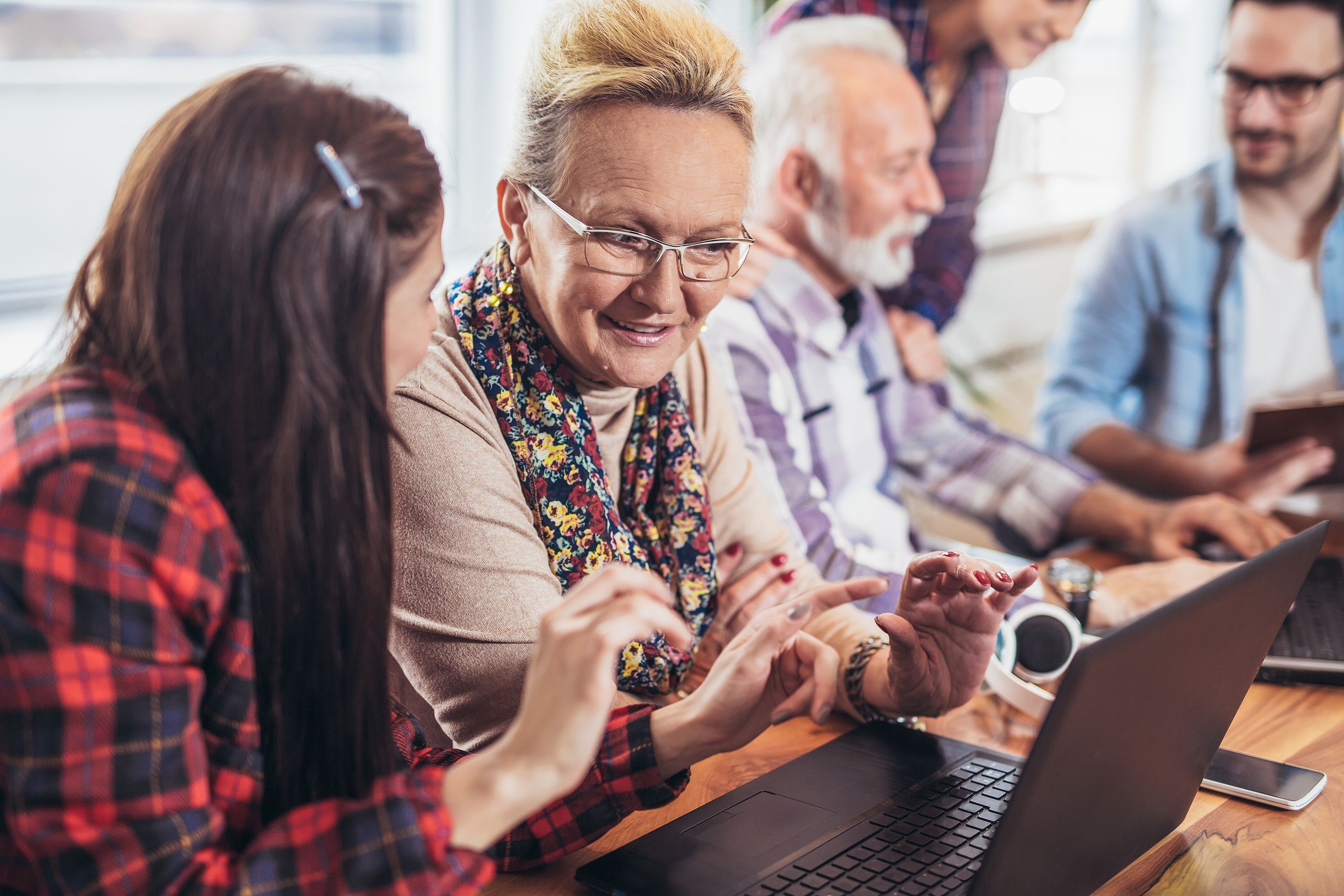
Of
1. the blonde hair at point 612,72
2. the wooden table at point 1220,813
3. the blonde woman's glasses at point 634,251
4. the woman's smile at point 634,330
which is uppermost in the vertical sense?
the blonde hair at point 612,72

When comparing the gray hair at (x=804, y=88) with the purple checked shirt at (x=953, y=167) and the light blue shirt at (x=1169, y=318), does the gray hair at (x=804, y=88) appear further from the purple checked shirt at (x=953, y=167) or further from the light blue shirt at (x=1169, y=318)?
the light blue shirt at (x=1169, y=318)

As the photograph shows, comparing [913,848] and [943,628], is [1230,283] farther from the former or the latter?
[913,848]

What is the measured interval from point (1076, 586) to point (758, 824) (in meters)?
0.71

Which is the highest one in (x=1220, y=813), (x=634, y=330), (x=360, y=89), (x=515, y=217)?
(x=360, y=89)

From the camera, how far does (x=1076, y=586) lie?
5.14 feet

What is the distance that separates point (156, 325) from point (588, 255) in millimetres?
486

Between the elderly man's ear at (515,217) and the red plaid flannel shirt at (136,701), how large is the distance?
0.54 m

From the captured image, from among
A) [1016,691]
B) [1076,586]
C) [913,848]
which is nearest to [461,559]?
[913,848]

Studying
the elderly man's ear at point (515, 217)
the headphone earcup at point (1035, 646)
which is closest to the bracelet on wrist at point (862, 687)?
the headphone earcup at point (1035, 646)

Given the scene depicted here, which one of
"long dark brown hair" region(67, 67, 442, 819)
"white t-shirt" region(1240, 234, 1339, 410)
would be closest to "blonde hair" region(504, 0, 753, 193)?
"long dark brown hair" region(67, 67, 442, 819)

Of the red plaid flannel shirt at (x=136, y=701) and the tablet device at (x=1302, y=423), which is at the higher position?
the red plaid flannel shirt at (x=136, y=701)

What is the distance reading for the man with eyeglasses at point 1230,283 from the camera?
226cm

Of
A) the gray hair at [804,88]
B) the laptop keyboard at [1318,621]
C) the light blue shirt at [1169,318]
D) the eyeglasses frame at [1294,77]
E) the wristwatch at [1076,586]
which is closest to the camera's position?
the laptop keyboard at [1318,621]

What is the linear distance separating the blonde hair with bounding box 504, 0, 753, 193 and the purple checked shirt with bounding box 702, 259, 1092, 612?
0.54m
